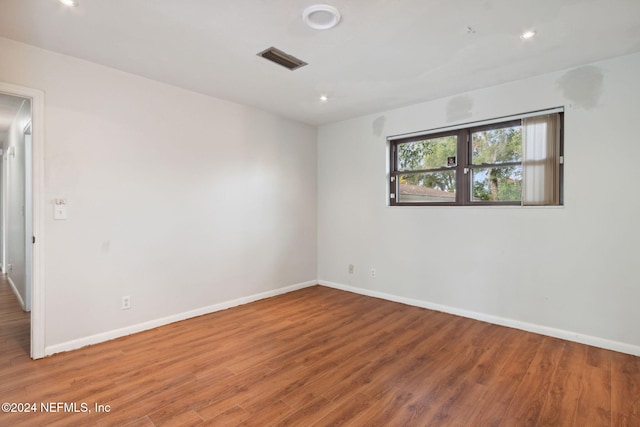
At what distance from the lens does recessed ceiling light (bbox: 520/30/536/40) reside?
2.34m

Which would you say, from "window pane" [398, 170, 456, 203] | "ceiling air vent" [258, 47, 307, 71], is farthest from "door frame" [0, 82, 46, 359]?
Answer: "window pane" [398, 170, 456, 203]

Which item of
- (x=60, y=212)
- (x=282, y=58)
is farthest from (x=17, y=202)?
(x=282, y=58)

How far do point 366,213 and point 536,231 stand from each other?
207 centimetres

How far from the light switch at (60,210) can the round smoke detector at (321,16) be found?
2.55 metres

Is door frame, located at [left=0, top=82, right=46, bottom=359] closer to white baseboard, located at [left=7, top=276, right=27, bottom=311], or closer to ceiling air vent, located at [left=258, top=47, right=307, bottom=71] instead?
white baseboard, located at [left=7, top=276, right=27, bottom=311]

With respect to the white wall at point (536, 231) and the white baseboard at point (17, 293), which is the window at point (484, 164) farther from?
the white baseboard at point (17, 293)

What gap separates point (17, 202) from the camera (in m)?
4.25

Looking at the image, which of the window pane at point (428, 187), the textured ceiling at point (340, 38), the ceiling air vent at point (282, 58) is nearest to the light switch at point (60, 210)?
the textured ceiling at point (340, 38)

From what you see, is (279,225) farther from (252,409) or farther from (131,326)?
(252,409)

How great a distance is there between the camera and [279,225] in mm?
4582

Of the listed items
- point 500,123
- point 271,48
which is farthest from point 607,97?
point 271,48

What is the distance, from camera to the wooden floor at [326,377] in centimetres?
189

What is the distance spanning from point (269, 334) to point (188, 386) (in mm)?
1024

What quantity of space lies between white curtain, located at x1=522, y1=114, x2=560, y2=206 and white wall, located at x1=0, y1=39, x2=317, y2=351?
119 inches
